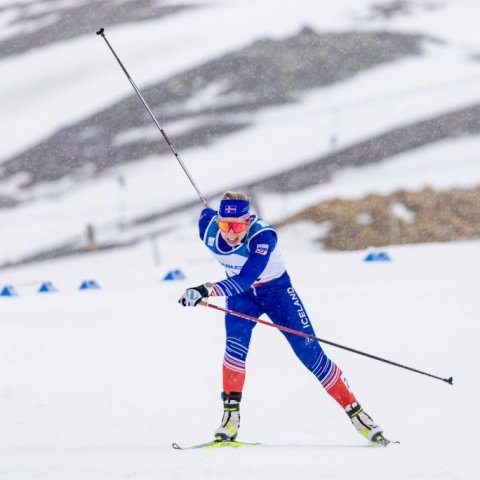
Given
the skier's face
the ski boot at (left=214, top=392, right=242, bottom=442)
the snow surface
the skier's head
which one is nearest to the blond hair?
the skier's head

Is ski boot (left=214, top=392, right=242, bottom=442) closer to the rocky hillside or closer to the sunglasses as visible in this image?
the sunglasses

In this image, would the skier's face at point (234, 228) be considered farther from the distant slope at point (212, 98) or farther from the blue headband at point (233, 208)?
the distant slope at point (212, 98)

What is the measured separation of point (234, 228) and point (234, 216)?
100mm

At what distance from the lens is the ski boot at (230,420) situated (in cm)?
675

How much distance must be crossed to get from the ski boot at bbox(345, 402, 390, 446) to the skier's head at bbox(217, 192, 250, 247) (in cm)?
159

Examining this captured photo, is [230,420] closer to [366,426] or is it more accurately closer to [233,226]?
[366,426]

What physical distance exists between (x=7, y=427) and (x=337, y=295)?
538 centimetres

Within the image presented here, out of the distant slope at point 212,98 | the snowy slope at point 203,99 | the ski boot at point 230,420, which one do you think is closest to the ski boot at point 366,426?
the ski boot at point 230,420

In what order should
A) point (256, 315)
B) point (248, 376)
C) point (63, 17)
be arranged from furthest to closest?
point (63, 17)
point (248, 376)
point (256, 315)

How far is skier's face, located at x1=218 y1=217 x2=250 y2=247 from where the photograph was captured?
21.5 feet

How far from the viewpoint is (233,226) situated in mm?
6578

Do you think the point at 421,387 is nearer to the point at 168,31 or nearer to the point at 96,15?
the point at 168,31

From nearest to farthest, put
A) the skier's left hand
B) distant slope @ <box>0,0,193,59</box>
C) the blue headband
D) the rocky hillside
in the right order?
the skier's left hand
the blue headband
the rocky hillside
distant slope @ <box>0,0,193,59</box>

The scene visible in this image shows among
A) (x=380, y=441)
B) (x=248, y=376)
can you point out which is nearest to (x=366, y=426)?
(x=380, y=441)
